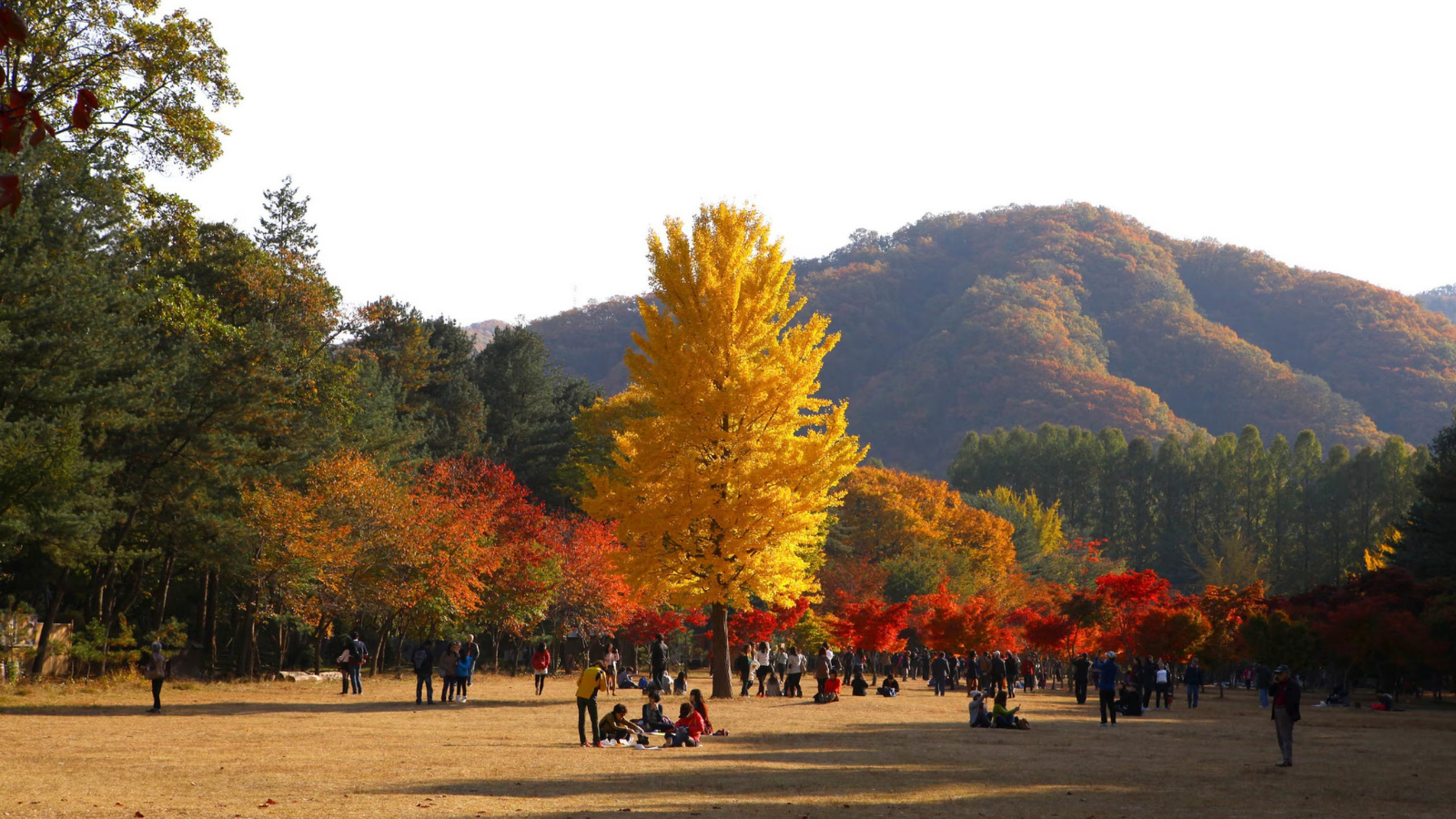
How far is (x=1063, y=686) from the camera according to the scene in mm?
54406

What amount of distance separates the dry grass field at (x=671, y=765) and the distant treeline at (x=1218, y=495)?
63.7 metres

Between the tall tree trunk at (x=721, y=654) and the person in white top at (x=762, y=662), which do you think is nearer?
the tall tree trunk at (x=721, y=654)

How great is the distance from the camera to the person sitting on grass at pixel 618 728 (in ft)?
65.8

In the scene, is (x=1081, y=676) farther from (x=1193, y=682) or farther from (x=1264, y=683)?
(x=1264, y=683)

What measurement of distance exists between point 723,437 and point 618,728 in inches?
486

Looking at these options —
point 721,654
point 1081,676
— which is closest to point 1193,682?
point 1081,676

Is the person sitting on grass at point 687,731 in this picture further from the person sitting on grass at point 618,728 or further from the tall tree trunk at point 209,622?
the tall tree trunk at point 209,622

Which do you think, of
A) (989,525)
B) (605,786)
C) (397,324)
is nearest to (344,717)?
(605,786)

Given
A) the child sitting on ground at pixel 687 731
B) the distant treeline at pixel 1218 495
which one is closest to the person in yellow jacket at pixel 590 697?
the child sitting on ground at pixel 687 731

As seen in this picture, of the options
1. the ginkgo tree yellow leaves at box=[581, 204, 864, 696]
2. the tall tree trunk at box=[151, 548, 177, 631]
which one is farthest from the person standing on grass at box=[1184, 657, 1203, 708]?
the tall tree trunk at box=[151, 548, 177, 631]

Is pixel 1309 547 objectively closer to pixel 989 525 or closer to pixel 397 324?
pixel 989 525

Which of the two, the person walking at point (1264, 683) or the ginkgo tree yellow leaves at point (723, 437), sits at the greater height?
the ginkgo tree yellow leaves at point (723, 437)

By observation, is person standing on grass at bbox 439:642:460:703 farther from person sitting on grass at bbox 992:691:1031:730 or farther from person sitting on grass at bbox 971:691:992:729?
person sitting on grass at bbox 992:691:1031:730

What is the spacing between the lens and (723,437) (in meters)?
31.5
